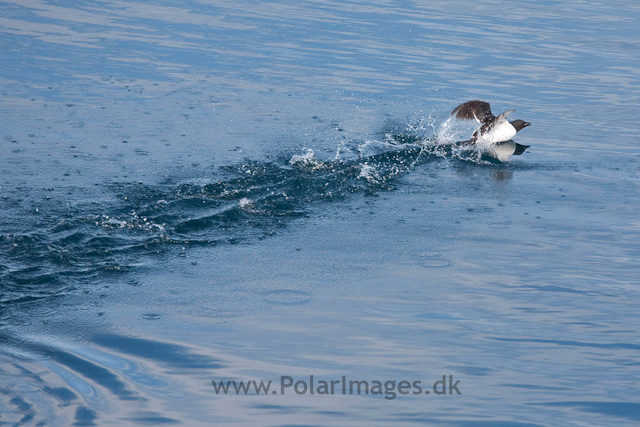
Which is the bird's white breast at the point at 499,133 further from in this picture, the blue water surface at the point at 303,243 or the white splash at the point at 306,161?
the white splash at the point at 306,161

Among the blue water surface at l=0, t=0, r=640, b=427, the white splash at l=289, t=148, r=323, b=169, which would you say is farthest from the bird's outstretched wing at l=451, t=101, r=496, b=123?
the white splash at l=289, t=148, r=323, b=169

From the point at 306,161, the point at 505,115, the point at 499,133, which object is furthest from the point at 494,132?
the point at 306,161

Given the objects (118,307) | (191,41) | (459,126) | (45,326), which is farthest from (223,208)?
(191,41)

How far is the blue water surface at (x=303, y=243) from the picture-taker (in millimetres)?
5652

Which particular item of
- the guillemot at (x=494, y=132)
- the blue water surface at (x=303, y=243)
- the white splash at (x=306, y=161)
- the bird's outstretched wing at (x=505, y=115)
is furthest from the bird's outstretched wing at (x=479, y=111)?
the white splash at (x=306, y=161)

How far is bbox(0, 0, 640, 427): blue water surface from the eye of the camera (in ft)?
18.5

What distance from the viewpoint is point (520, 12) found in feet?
83.0

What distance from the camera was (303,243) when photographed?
8.28 meters

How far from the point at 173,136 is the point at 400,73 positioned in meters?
6.85

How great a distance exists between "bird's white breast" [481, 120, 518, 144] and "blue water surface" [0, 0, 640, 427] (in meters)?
0.48

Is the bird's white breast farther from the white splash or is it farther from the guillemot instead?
the white splash

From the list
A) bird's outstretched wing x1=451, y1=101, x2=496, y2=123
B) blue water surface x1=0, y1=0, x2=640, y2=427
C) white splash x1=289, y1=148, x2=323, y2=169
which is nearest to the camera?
blue water surface x1=0, y1=0, x2=640, y2=427

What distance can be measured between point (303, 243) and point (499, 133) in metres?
4.94

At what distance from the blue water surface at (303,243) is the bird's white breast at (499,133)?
48cm
